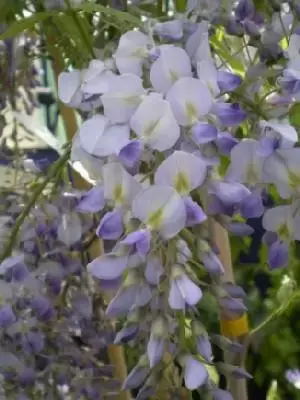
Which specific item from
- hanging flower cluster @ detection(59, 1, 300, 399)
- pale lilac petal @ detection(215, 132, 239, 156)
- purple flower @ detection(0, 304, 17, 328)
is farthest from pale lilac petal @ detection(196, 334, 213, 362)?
purple flower @ detection(0, 304, 17, 328)

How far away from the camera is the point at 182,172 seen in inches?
14.6

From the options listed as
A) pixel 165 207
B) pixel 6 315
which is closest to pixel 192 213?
pixel 165 207

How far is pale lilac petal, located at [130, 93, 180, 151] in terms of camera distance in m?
0.37


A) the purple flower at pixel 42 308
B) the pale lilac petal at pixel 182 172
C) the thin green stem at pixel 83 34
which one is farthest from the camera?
the purple flower at pixel 42 308

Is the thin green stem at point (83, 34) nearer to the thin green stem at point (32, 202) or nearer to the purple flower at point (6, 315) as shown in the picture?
the thin green stem at point (32, 202)

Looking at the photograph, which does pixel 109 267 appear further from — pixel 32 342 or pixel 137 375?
pixel 32 342

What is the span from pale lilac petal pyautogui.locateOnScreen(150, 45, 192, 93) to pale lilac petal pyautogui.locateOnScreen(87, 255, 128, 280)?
9cm

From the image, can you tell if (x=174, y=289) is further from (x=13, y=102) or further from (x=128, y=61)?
(x=13, y=102)

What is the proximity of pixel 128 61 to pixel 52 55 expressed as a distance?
0.37 meters

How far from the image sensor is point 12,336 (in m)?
0.64

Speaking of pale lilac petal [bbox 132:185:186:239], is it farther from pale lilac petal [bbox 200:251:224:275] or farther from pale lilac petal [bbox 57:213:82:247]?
pale lilac petal [bbox 57:213:82:247]

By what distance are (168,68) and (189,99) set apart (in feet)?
0.06

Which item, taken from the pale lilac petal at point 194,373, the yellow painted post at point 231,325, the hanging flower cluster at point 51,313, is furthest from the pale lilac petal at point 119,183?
the yellow painted post at point 231,325

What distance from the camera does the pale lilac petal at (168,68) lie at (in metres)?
0.38
